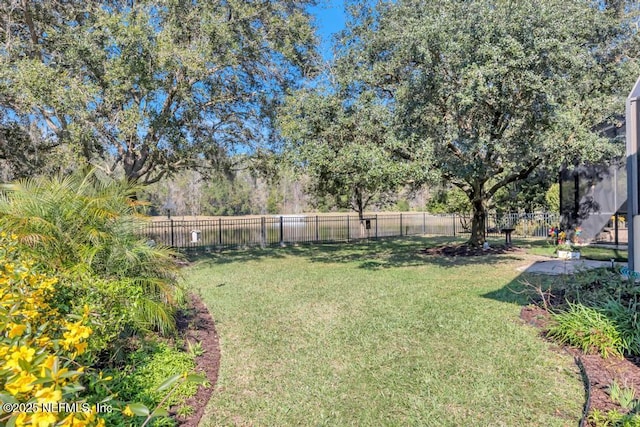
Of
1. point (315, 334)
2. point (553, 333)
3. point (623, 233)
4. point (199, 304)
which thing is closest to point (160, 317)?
point (315, 334)

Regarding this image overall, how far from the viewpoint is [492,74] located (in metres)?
6.39

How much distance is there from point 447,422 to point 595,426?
37.0 inches

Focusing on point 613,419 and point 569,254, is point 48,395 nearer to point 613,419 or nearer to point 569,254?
point 613,419

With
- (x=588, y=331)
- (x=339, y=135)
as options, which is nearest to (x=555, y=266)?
(x=588, y=331)

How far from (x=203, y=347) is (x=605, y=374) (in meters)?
3.73

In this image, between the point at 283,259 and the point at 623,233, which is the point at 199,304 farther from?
the point at 623,233

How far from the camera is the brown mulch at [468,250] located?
10.8m

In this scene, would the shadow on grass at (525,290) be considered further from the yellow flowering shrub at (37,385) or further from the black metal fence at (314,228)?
the black metal fence at (314,228)

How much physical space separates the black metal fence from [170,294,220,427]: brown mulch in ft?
24.5

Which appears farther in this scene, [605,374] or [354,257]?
[354,257]

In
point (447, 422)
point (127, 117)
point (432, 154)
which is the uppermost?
point (127, 117)

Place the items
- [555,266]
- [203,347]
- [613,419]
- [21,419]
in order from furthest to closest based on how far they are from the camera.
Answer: [555,266]
[203,347]
[613,419]
[21,419]

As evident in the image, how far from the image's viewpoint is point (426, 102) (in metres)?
7.63

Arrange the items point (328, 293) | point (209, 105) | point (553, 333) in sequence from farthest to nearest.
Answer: point (209, 105)
point (328, 293)
point (553, 333)
